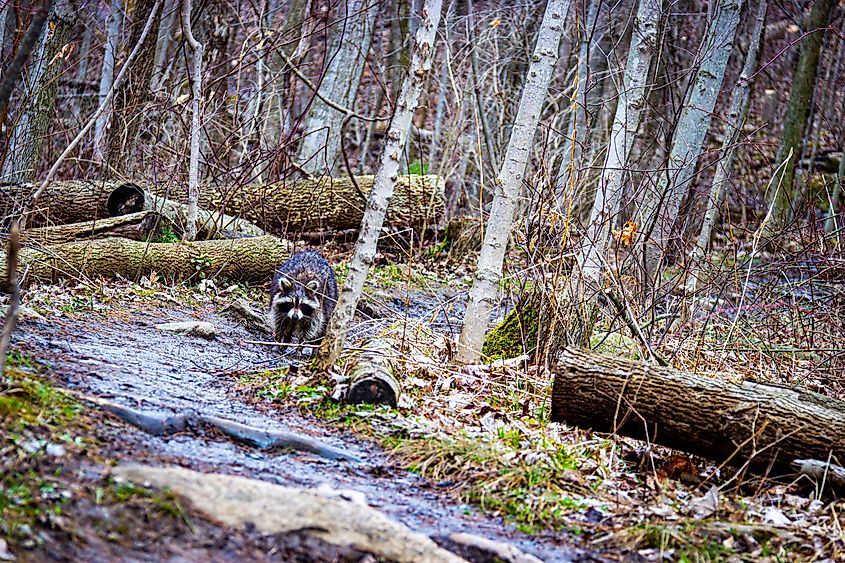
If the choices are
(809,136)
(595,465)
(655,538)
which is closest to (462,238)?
(595,465)

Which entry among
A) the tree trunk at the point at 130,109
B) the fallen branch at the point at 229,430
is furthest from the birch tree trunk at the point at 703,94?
the tree trunk at the point at 130,109

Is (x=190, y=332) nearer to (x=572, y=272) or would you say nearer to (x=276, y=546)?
(x=572, y=272)

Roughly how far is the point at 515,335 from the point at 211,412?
377 centimetres

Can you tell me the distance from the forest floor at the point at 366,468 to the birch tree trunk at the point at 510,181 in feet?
1.46

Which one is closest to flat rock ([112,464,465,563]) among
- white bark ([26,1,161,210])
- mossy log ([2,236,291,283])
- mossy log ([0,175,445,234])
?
white bark ([26,1,161,210])

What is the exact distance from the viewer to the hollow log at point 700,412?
5.48 metres

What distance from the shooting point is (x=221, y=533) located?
3.69 m

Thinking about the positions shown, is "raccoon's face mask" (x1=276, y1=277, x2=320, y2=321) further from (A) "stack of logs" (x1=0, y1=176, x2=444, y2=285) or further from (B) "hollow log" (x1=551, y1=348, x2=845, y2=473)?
(B) "hollow log" (x1=551, y1=348, x2=845, y2=473)

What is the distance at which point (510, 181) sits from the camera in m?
7.70

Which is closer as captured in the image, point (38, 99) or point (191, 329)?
point (191, 329)

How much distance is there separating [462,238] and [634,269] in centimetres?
677

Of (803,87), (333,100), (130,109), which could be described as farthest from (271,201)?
(803,87)

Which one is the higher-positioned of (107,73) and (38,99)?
(107,73)

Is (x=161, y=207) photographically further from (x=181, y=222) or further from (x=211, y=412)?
(x=211, y=412)
